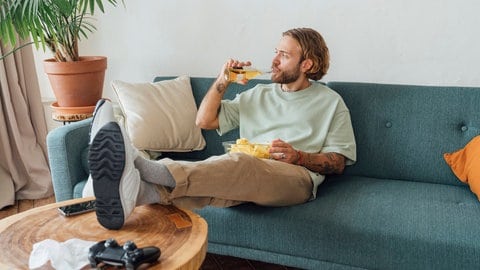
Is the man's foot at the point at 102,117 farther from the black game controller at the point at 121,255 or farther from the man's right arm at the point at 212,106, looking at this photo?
the man's right arm at the point at 212,106

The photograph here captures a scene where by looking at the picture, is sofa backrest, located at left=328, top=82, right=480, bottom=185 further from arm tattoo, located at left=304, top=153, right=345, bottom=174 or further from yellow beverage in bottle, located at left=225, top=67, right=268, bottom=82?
yellow beverage in bottle, located at left=225, top=67, right=268, bottom=82

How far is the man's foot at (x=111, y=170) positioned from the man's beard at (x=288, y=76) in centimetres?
90

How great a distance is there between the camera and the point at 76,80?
235 cm

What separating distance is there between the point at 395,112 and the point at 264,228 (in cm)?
77

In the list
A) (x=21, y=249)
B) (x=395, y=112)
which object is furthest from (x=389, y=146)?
(x=21, y=249)

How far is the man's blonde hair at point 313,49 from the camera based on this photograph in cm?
195

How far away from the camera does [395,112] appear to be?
6.43 feet

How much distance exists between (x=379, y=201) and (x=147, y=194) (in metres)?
0.83

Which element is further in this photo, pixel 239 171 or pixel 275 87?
pixel 275 87

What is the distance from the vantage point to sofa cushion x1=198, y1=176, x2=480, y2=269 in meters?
1.44

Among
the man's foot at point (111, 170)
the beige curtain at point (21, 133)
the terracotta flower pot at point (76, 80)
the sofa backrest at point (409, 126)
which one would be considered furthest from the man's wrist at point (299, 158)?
the beige curtain at point (21, 133)

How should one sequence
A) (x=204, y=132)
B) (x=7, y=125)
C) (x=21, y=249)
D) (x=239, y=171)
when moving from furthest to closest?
(x=7, y=125) < (x=204, y=132) < (x=239, y=171) < (x=21, y=249)

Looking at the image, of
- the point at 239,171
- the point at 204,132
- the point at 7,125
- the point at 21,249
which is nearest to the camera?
the point at 21,249

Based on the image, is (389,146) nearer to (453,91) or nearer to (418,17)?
(453,91)
